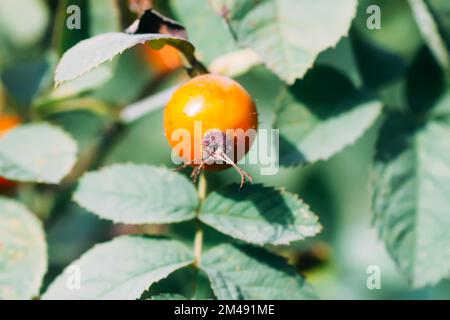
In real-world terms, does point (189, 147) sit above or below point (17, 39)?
below

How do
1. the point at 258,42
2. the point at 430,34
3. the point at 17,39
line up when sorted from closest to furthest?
the point at 258,42 < the point at 430,34 < the point at 17,39

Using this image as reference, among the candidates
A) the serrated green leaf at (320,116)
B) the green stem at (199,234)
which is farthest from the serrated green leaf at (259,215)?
the serrated green leaf at (320,116)

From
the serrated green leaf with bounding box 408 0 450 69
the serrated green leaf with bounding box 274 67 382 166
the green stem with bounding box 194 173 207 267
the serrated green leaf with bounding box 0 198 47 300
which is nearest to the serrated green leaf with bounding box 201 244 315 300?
the green stem with bounding box 194 173 207 267

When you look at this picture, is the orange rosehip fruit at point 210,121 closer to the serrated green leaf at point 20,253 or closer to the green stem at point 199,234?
the green stem at point 199,234

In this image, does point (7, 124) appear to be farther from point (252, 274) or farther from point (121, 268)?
point (252, 274)

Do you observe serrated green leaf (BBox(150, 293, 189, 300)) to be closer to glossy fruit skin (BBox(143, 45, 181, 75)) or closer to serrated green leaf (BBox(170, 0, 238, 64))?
serrated green leaf (BBox(170, 0, 238, 64))

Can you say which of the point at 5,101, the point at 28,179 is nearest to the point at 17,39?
the point at 5,101
